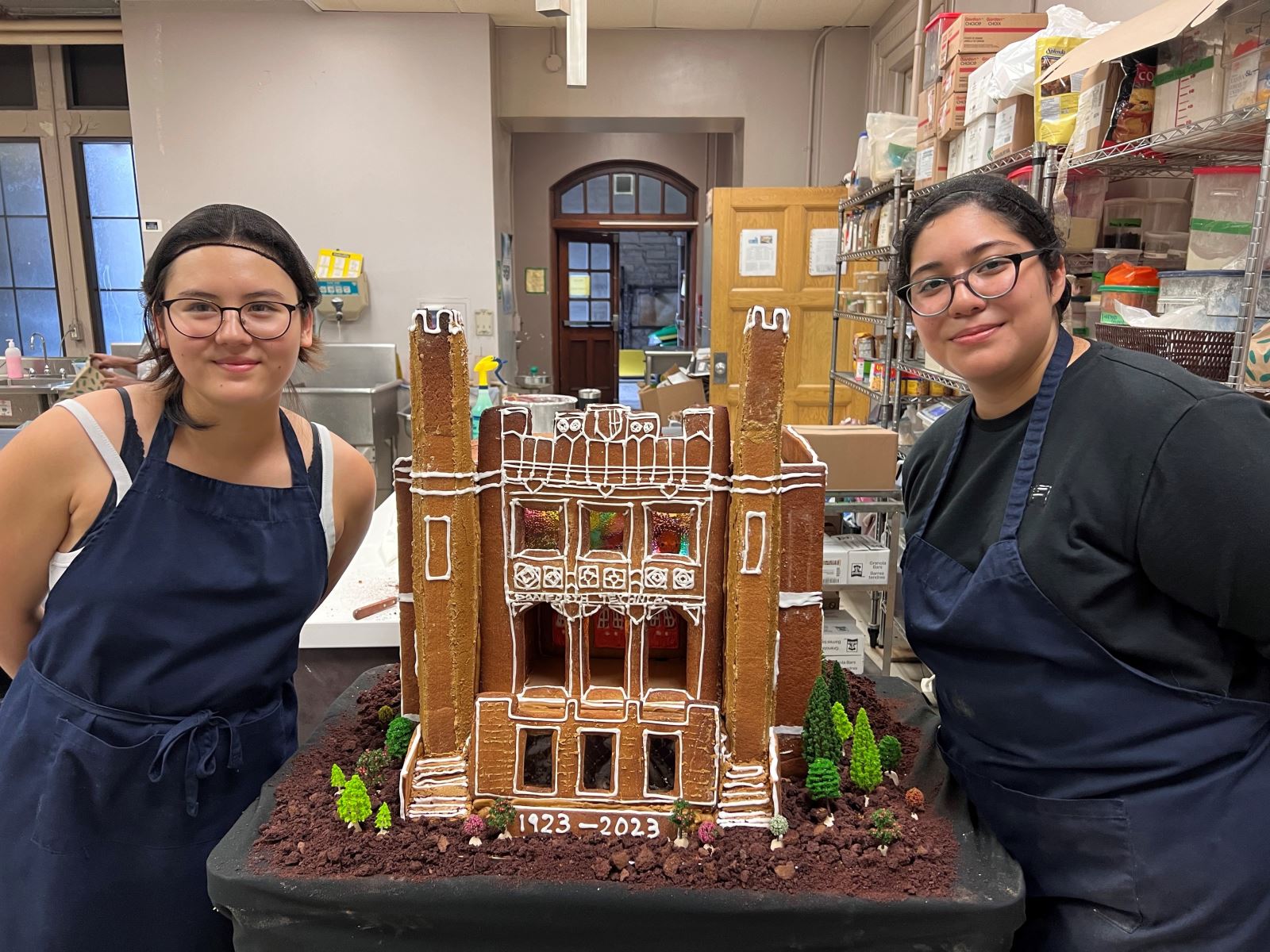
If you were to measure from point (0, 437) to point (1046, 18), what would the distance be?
3779 mm

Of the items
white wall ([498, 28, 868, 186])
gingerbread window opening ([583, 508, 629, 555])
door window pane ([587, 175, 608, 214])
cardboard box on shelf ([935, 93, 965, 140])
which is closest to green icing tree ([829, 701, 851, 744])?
gingerbread window opening ([583, 508, 629, 555])

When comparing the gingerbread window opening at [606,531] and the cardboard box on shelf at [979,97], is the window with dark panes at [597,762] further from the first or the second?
the cardboard box on shelf at [979,97]

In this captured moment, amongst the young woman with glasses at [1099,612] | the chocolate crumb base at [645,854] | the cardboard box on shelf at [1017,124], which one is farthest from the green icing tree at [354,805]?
the cardboard box on shelf at [1017,124]

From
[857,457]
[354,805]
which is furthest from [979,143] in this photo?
[354,805]

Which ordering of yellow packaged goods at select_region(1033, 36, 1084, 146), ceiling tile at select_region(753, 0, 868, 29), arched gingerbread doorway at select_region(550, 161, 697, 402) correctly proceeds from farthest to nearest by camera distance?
arched gingerbread doorway at select_region(550, 161, 697, 402) → ceiling tile at select_region(753, 0, 868, 29) → yellow packaged goods at select_region(1033, 36, 1084, 146)

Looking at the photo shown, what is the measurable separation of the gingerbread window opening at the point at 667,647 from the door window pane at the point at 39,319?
21.4 feet

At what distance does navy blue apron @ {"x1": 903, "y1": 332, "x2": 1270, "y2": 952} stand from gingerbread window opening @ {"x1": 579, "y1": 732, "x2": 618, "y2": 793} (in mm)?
532

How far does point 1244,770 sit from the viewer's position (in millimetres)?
1014

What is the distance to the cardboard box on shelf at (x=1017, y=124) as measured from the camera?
2.50m

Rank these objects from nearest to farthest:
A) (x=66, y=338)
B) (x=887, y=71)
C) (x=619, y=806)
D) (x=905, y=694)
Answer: (x=619, y=806) < (x=905, y=694) < (x=887, y=71) < (x=66, y=338)

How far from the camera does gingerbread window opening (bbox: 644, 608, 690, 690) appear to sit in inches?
51.2

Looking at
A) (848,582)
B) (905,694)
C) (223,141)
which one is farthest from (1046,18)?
(223,141)

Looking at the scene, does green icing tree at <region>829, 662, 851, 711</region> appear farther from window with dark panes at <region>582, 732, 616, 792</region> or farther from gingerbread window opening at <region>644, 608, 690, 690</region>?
window with dark panes at <region>582, 732, 616, 792</region>

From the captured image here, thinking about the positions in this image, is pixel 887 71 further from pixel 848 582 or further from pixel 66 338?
pixel 66 338
